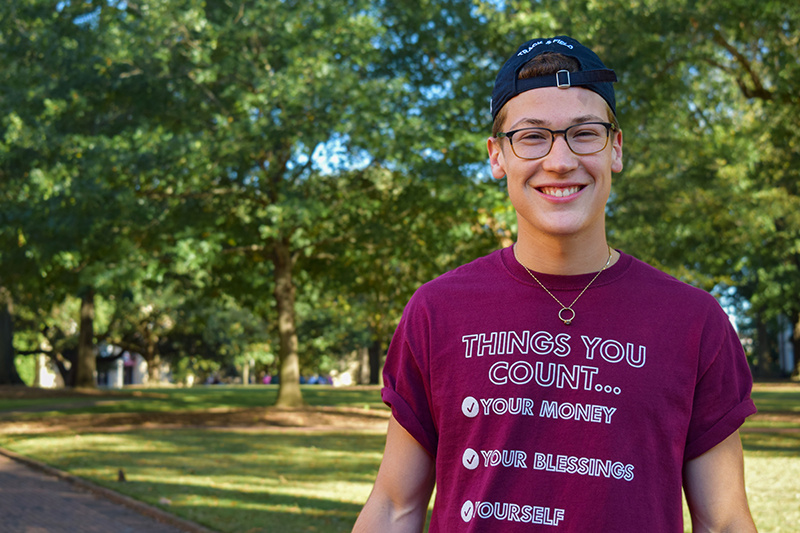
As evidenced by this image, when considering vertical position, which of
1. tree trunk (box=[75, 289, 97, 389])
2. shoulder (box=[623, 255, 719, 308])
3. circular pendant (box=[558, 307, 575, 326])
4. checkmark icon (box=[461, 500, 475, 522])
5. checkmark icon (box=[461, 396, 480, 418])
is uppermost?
tree trunk (box=[75, 289, 97, 389])

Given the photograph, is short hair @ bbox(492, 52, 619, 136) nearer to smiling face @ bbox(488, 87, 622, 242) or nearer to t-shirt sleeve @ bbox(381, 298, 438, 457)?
smiling face @ bbox(488, 87, 622, 242)

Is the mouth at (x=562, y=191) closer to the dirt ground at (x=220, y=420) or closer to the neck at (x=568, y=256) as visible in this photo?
the neck at (x=568, y=256)

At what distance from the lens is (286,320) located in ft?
71.1

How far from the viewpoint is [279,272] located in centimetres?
2153

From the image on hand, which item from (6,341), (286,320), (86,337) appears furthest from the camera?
(6,341)

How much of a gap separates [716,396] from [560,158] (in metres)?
0.61

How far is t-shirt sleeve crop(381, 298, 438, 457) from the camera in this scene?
1.96 meters

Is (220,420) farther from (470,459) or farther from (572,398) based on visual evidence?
(572,398)

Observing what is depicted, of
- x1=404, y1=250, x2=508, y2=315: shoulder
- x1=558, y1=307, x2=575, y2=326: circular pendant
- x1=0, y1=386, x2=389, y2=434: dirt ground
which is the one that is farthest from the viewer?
x1=0, y1=386, x2=389, y2=434: dirt ground

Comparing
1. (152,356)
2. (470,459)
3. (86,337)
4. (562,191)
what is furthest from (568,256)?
(152,356)

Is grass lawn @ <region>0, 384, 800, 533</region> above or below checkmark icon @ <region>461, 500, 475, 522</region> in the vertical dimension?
below

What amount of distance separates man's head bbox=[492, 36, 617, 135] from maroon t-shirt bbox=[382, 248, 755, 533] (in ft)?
1.36

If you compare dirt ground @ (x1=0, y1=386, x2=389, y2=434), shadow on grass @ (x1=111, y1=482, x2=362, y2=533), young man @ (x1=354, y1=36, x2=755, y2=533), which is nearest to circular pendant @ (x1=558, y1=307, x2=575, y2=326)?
young man @ (x1=354, y1=36, x2=755, y2=533)

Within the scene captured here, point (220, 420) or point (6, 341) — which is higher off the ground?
point (6, 341)
